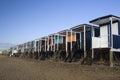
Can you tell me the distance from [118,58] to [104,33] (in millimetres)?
3269

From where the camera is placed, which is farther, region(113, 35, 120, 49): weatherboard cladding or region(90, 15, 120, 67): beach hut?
region(113, 35, 120, 49): weatherboard cladding

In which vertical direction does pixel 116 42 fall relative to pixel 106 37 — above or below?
below

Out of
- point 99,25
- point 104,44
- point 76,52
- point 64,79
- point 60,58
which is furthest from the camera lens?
point 60,58

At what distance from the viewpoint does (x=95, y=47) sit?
19203 mm

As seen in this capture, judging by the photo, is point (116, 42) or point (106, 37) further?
point (106, 37)

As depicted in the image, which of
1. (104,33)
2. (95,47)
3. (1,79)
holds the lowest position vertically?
(1,79)

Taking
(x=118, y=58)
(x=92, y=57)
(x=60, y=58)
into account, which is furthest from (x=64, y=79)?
(x=60, y=58)

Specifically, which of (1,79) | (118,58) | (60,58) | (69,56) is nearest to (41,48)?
(60,58)

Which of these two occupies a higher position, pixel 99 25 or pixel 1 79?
pixel 99 25

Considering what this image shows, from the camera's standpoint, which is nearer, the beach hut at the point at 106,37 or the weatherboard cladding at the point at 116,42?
the beach hut at the point at 106,37

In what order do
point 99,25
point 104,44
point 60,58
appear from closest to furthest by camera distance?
point 104,44
point 99,25
point 60,58

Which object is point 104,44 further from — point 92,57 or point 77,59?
point 77,59

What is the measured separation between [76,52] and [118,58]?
218 inches

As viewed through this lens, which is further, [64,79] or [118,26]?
[118,26]
